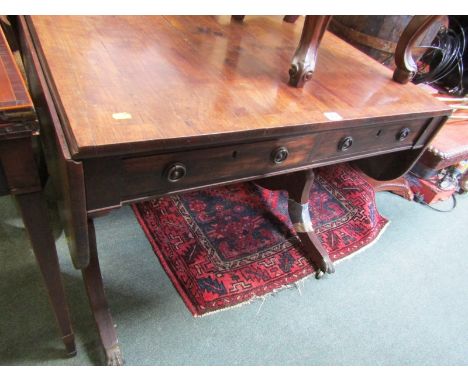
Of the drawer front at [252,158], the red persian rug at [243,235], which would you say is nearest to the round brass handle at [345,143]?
the drawer front at [252,158]

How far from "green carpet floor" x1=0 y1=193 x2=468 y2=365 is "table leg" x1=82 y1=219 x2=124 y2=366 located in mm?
53

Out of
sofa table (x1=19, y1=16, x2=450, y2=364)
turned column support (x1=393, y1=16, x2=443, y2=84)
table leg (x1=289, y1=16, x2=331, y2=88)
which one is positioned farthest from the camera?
turned column support (x1=393, y1=16, x2=443, y2=84)

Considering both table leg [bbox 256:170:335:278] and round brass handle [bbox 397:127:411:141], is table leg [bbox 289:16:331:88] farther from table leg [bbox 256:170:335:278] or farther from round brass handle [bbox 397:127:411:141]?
table leg [bbox 256:170:335:278]

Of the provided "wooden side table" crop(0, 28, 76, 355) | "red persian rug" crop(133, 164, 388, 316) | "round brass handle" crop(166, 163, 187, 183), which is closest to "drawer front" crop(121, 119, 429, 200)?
"round brass handle" crop(166, 163, 187, 183)

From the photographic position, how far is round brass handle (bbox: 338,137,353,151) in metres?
0.79

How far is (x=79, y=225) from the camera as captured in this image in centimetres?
57

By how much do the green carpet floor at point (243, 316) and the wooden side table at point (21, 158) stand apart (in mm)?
356

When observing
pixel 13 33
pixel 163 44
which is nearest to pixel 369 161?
pixel 163 44

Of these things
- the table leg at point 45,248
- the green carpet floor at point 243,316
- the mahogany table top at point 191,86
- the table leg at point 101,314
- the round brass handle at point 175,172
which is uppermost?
the mahogany table top at point 191,86

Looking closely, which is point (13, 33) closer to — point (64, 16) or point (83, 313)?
point (64, 16)

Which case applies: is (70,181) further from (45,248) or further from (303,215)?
(303,215)

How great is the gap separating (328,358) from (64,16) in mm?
1163

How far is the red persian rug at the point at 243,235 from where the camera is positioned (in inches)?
43.9

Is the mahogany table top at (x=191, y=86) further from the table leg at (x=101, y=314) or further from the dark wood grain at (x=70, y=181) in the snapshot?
the table leg at (x=101, y=314)
